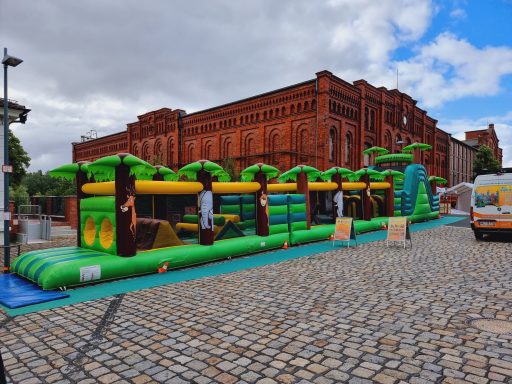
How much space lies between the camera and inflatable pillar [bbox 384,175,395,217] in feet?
62.0

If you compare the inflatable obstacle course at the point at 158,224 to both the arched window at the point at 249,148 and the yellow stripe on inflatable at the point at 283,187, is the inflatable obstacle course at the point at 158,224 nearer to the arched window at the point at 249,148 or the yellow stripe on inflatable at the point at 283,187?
the yellow stripe on inflatable at the point at 283,187

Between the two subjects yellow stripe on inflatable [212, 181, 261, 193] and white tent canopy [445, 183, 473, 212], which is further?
white tent canopy [445, 183, 473, 212]

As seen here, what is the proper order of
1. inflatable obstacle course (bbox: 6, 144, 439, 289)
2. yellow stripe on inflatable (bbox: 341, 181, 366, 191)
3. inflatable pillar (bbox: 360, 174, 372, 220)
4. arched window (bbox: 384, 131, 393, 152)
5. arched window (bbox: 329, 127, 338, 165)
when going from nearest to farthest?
inflatable obstacle course (bbox: 6, 144, 439, 289) → yellow stripe on inflatable (bbox: 341, 181, 366, 191) → inflatable pillar (bbox: 360, 174, 372, 220) → arched window (bbox: 329, 127, 338, 165) → arched window (bbox: 384, 131, 393, 152)

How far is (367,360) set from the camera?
3.62 meters

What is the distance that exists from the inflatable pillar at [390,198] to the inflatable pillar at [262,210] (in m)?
10.2

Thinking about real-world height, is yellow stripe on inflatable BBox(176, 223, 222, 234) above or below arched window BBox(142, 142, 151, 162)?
below

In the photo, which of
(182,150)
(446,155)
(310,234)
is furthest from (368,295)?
(446,155)

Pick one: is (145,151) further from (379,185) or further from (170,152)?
(379,185)

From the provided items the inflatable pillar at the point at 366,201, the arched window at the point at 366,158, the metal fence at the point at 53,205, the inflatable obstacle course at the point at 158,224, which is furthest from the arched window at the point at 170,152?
the inflatable obstacle course at the point at 158,224

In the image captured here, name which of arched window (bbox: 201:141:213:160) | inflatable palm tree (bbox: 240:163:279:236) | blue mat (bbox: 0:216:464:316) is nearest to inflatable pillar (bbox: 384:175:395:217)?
blue mat (bbox: 0:216:464:316)

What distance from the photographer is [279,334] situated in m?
4.33

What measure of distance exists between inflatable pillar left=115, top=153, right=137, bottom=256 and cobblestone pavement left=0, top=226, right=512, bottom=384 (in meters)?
1.56

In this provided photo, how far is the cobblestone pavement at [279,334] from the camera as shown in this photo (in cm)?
342

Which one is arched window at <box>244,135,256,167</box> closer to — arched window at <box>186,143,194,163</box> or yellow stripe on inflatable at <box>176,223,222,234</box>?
arched window at <box>186,143,194,163</box>
